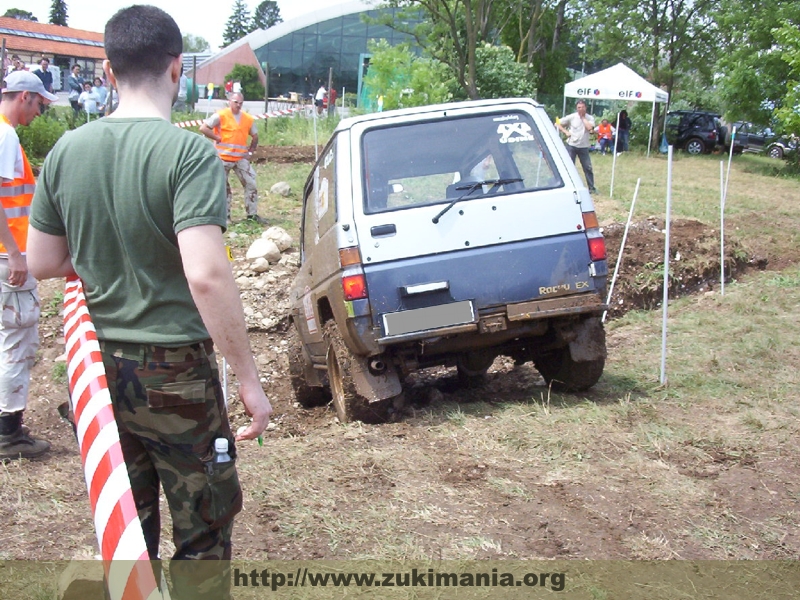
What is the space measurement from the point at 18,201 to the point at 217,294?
3.35m

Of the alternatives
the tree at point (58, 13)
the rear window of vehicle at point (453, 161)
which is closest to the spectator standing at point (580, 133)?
the rear window of vehicle at point (453, 161)

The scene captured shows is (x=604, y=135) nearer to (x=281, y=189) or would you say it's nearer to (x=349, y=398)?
(x=281, y=189)

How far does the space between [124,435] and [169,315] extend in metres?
0.43

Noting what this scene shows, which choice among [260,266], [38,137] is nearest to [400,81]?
[38,137]

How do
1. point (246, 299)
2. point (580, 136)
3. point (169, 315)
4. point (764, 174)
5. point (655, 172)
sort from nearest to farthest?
point (169, 315) < point (246, 299) < point (580, 136) < point (655, 172) < point (764, 174)

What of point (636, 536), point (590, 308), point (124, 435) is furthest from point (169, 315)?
point (590, 308)

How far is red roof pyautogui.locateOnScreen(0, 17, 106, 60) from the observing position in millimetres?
49456

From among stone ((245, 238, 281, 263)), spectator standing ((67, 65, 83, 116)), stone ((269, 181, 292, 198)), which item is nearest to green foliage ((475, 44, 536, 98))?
spectator standing ((67, 65, 83, 116))

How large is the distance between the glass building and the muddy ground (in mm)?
49506

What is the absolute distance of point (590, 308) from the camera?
225 inches

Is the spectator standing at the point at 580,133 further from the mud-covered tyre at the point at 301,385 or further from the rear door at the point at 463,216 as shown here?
the rear door at the point at 463,216

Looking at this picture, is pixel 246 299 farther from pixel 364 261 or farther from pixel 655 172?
pixel 655 172

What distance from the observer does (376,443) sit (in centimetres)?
545

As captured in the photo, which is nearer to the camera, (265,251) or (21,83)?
(21,83)
